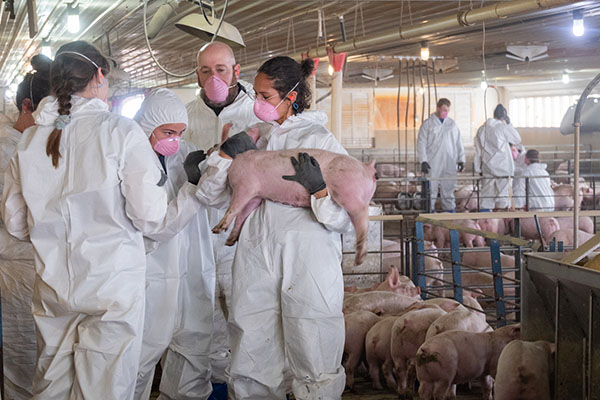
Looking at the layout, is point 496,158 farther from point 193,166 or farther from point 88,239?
point 88,239

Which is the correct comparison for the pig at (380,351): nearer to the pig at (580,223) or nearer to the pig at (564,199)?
the pig at (580,223)

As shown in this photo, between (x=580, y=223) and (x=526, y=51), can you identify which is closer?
(x=580, y=223)

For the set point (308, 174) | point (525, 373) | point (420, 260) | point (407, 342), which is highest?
point (308, 174)

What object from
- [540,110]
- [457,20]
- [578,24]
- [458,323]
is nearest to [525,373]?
[458,323]

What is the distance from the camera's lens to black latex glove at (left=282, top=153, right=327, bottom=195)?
2.94m

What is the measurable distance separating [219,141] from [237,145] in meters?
0.98

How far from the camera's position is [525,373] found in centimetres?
301

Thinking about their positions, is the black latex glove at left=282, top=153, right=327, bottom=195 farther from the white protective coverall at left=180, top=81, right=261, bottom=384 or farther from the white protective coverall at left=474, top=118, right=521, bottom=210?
the white protective coverall at left=474, top=118, right=521, bottom=210

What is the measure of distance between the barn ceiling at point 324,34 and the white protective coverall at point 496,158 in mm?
1524

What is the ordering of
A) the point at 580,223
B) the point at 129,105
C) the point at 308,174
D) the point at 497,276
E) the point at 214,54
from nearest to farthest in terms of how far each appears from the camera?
the point at 308,174 → the point at 214,54 → the point at 497,276 → the point at 580,223 → the point at 129,105

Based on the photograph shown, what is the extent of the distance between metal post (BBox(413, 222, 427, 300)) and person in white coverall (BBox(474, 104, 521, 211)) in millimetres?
5919

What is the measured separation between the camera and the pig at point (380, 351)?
4.08 meters

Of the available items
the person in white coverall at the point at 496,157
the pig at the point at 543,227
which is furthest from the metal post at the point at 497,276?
the person in white coverall at the point at 496,157

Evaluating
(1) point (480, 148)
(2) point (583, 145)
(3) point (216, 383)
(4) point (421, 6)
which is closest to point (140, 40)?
(4) point (421, 6)
